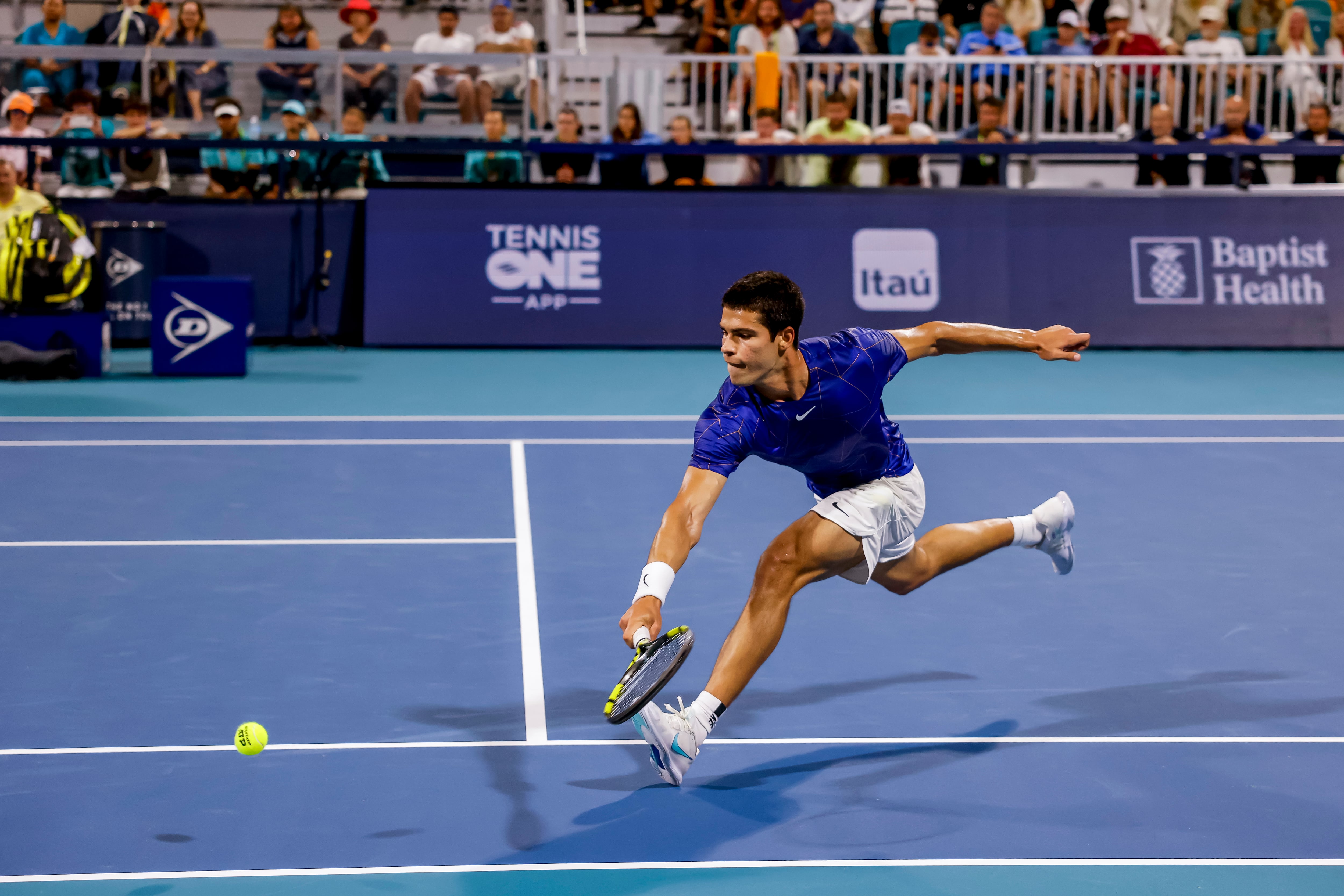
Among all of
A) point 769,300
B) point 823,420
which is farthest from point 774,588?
point 769,300

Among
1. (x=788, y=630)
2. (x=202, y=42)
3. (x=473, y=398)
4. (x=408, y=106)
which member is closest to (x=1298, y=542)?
(x=788, y=630)

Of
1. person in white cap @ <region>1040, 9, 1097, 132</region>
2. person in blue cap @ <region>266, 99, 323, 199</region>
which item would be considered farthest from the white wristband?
person in white cap @ <region>1040, 9, 1097, 132</region>

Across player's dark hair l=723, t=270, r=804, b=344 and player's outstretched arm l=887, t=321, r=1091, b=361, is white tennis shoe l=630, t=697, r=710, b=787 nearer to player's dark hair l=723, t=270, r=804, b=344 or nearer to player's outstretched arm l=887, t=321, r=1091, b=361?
player's dark hair l=723, t=270, r=804, b=344

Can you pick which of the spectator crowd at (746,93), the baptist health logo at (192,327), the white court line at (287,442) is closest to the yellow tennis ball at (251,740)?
the white court line at (287,442)

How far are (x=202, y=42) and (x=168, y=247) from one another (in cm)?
343

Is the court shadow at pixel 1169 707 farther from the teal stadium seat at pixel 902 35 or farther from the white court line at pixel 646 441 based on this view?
the teal stadium seat at pixel 902 35

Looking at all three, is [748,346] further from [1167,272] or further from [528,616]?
[1167,272]

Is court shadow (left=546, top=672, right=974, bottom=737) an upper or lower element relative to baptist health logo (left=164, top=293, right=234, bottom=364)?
lower

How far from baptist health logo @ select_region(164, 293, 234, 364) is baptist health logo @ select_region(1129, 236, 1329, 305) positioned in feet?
29.6

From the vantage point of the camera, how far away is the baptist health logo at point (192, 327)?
14266 millimetres

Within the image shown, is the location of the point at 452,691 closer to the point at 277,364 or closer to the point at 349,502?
the point at 349,502

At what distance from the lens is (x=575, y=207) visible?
15812mm

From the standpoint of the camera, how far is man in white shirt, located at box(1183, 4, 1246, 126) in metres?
18.8

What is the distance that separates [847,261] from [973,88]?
396 centimetres
